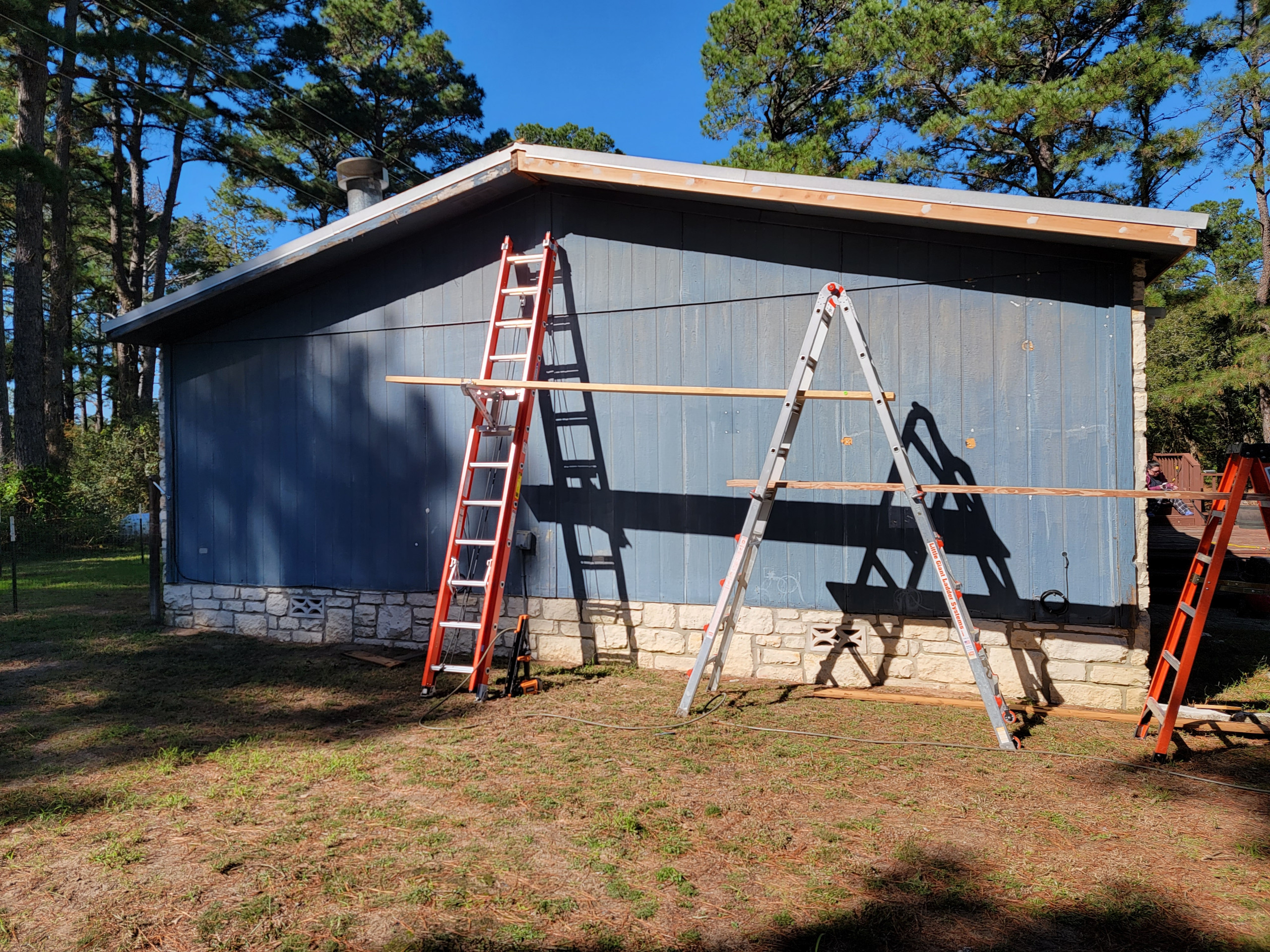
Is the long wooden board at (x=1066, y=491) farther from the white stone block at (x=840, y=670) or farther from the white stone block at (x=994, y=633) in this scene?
the white stone block at (x=840, y=670)

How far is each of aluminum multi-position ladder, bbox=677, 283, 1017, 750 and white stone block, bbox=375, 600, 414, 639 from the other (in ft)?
10.4

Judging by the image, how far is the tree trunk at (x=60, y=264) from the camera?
58.6 ft

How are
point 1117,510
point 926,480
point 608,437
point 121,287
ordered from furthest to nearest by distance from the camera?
point 121,287 → point 608,437 → point 926,480 → point 1117,510

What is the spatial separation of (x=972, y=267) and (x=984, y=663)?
9.63ft

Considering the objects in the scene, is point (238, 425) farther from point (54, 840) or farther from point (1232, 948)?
point (1232, 948)

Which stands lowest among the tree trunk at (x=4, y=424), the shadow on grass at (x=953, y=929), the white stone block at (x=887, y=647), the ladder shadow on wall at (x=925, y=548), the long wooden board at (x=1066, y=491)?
the shadow on grass at (x=953, y=929)

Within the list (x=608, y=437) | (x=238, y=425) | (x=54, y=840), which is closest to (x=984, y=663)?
(x=608, y=437)

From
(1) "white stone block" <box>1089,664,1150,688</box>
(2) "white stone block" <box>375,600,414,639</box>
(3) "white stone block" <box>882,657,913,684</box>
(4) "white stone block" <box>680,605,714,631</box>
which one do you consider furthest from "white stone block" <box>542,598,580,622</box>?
(1) "white stone block" <box>1089,664,1150,688</box>

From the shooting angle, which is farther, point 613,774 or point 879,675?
point 879,675

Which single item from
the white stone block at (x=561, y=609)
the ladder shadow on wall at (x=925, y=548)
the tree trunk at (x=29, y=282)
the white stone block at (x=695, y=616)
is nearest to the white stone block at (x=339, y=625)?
the white stone block at (x=561, y=609)

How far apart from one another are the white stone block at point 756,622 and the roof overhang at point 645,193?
318 cm

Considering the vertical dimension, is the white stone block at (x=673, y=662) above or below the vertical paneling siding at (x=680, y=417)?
below

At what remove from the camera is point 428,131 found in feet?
78.0

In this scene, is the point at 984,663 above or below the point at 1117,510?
below
